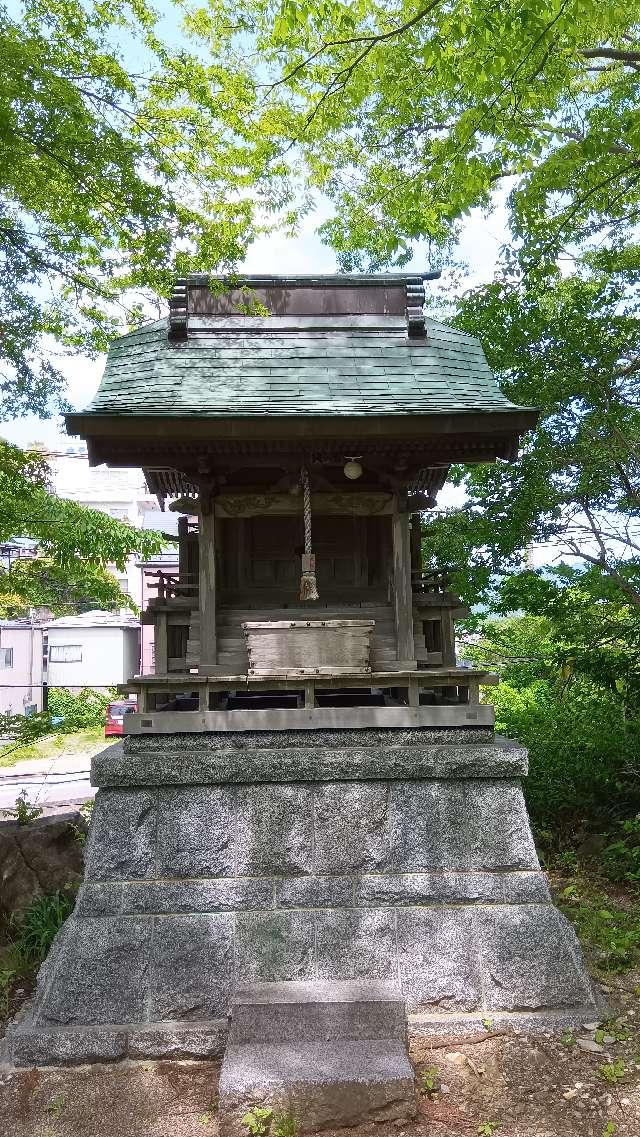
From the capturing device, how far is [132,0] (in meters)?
5.66

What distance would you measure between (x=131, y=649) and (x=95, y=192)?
2342cm

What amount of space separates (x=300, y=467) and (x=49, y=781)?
13.5m

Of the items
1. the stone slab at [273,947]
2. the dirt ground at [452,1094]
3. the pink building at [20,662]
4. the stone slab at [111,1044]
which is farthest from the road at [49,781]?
the dirt ground at [452,1094]

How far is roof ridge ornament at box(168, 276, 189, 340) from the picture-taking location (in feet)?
23.4

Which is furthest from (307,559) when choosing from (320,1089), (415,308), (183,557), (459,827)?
(320,1089)

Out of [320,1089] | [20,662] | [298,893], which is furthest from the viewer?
[20,662]

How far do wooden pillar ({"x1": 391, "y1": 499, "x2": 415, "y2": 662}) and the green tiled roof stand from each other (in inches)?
44.5

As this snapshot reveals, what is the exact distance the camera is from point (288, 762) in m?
5.80

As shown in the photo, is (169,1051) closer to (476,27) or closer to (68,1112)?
(68,1112)

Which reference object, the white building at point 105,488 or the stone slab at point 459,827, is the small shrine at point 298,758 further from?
the white building at point 105,488

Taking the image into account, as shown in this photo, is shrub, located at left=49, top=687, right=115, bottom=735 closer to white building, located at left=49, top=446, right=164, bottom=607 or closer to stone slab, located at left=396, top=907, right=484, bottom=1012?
white building, located at left=49, top=446, right=164, bottom=607

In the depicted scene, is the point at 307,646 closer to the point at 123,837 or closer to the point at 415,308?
the point at 123,837

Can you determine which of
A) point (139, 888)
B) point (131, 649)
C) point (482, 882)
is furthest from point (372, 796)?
point (131, 649)

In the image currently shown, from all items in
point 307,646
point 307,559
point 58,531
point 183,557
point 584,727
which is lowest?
point 584,727
